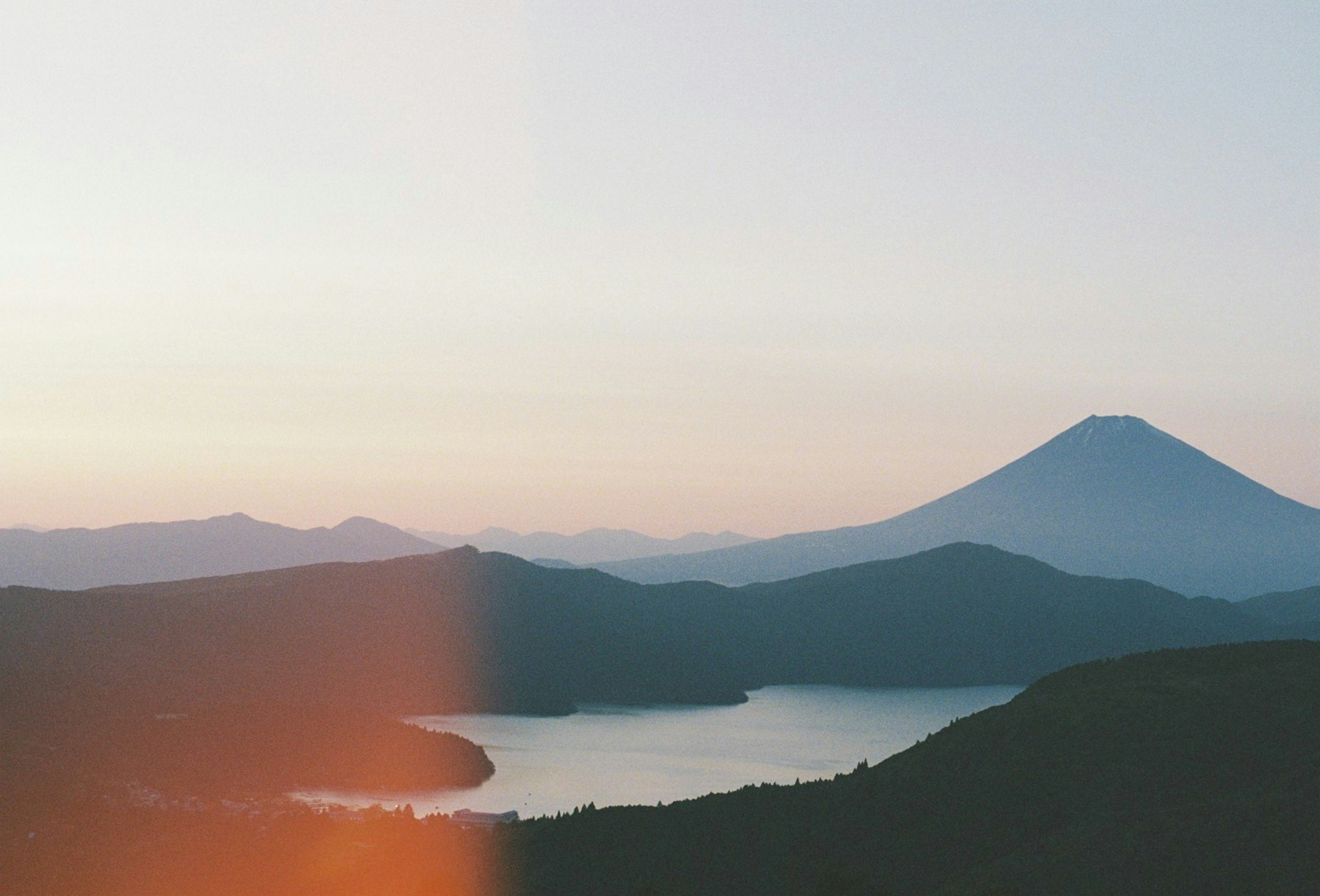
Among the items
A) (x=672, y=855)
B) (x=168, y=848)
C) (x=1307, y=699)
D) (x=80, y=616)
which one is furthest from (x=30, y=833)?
(x=80, y=616)

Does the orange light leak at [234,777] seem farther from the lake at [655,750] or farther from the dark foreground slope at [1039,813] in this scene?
the dark foreground slope at [1039,813]

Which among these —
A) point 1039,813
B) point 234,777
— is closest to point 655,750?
point 234,777

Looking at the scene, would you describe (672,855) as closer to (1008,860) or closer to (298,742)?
(1008,860)

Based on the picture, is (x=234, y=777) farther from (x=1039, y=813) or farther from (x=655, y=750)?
(x=1039, y=813)

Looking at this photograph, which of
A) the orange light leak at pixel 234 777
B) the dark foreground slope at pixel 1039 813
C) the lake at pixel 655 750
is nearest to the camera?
the dark foreground slope at pixel 1039 813

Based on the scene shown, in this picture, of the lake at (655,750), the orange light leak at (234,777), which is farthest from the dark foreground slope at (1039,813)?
the lake at (655,750)

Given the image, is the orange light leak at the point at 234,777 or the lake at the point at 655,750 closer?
the orange light leak at the point at 234,777
